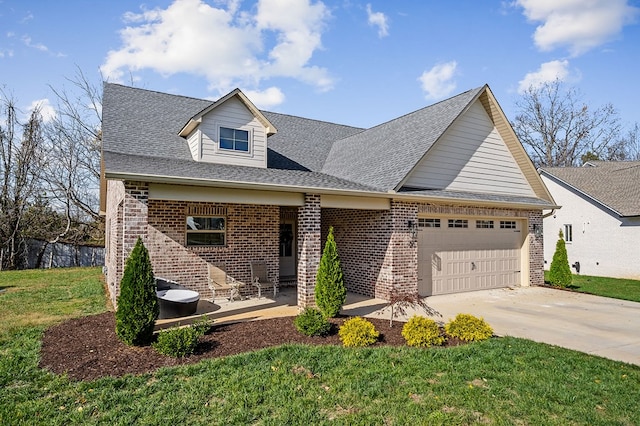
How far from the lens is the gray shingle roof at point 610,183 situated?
17750 mm

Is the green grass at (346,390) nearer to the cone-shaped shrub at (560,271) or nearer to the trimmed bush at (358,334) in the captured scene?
the trimmed bush at (358,334)

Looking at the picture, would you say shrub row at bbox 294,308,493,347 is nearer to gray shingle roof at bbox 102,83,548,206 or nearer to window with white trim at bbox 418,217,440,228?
gray shingle roof at bbox 102,83,548,206

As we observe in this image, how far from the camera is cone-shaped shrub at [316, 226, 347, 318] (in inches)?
310

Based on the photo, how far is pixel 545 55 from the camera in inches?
600

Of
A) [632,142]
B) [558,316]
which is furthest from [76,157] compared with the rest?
[632,142]

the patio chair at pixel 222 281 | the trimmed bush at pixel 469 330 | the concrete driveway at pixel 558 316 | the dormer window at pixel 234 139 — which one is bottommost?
the concrete driveway at pixel 558 316

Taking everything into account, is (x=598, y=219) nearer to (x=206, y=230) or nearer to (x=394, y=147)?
(x=394, y=147)

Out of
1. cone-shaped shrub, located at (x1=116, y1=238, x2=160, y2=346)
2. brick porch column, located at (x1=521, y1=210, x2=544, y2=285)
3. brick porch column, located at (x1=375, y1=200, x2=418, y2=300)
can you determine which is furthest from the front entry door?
brick porch column, located at (x1=521, y1=210, x2=544, y2=285)

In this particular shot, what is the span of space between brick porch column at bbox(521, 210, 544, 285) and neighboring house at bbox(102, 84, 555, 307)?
0.04m

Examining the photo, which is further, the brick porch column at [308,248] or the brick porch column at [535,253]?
the brick porch column at [535,253]

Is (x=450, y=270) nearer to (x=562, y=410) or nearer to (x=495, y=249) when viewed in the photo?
(x=495, y=249)

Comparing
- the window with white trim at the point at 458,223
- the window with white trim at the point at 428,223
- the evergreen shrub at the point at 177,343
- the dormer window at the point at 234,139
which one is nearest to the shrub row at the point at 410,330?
the evergreen shrub at the point at 177,343

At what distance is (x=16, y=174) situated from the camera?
69.6ft

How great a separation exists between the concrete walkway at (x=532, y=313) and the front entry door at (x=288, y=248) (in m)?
1.28
